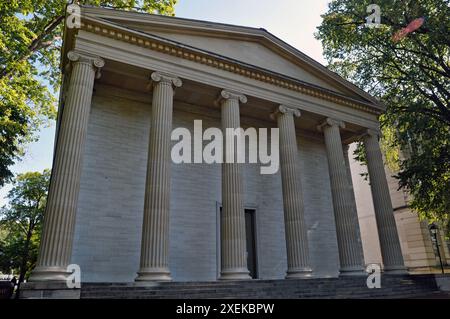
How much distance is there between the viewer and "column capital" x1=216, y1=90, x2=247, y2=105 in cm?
1406

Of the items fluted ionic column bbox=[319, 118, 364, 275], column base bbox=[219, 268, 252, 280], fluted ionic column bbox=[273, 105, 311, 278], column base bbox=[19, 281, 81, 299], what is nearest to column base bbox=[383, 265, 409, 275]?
fluted ionic column bbox=[319, 118, 364, 275]

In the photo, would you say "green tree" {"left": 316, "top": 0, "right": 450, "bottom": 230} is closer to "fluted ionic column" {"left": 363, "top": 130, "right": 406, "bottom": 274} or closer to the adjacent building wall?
"fluted ionic column" {"left": 363, "top": 130, "right": 406, "bottom": 274}

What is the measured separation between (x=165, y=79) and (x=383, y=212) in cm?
1276

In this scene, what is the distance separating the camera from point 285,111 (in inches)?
612

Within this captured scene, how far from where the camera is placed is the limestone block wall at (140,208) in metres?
12.6

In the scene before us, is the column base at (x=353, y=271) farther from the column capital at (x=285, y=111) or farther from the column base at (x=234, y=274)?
the column capital at (x=285, y=111)

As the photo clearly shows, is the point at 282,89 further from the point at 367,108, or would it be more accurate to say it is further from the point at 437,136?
the point at 437,136

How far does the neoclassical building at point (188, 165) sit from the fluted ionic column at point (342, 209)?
0.05 metres

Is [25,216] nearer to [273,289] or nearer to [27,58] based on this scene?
[27,58]

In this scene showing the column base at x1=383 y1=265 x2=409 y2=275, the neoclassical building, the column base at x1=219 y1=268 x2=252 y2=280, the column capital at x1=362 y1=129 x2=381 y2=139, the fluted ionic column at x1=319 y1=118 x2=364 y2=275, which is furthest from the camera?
the column capital at x1=362 y1=129 x2=381 y2=139

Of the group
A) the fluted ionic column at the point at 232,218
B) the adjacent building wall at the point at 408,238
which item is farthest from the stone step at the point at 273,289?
the adjacent building wall at the point at 408,238

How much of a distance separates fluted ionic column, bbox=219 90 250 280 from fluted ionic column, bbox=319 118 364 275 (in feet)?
18.2
